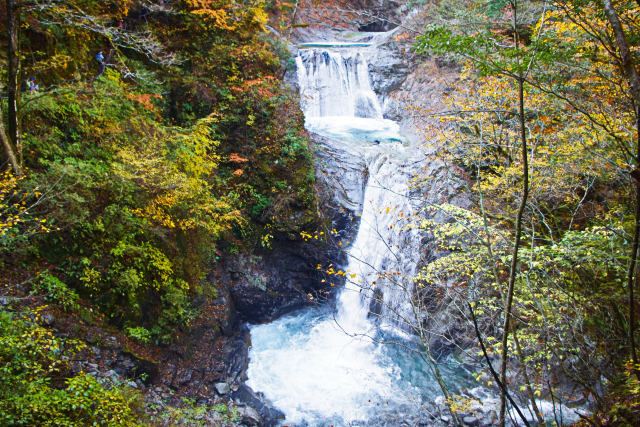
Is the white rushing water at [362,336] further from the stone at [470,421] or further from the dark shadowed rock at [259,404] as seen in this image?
the stone at [470,421]

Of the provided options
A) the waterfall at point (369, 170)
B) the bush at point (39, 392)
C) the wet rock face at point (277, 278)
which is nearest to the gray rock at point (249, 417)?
the bush at point (39, 392)

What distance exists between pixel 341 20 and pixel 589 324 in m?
24.2

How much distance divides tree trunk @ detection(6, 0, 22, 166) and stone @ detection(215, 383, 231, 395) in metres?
5.41

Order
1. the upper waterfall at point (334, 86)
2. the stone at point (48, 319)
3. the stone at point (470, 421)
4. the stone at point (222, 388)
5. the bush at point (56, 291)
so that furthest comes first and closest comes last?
the upper waterfall at point (334, 86) → the stone at point (222, 388) → the stone at point (470, 421) → the bush at point (56, 291) → the stone at point (48, 319)

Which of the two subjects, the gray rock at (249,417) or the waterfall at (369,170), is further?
the waterfall at (369,170)

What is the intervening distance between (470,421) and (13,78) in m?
9.60

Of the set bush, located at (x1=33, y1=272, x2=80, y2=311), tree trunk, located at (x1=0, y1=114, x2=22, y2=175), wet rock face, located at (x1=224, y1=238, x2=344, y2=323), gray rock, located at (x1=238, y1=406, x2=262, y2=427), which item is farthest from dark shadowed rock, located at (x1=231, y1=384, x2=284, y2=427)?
tree trunk, located at (x1=0, y1=114, x2=22, y2=175)

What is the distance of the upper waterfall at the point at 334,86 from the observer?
15328 mm

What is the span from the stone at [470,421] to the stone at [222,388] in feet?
15.9

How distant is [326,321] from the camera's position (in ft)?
32.6

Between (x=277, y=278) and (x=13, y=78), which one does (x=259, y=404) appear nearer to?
(x=277, y=278)

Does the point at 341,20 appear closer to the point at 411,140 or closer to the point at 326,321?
the point at 411,140

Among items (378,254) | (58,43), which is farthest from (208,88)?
(378,254)

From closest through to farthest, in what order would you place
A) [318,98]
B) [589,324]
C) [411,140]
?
[589,324] → [411,140] → [318,98]
